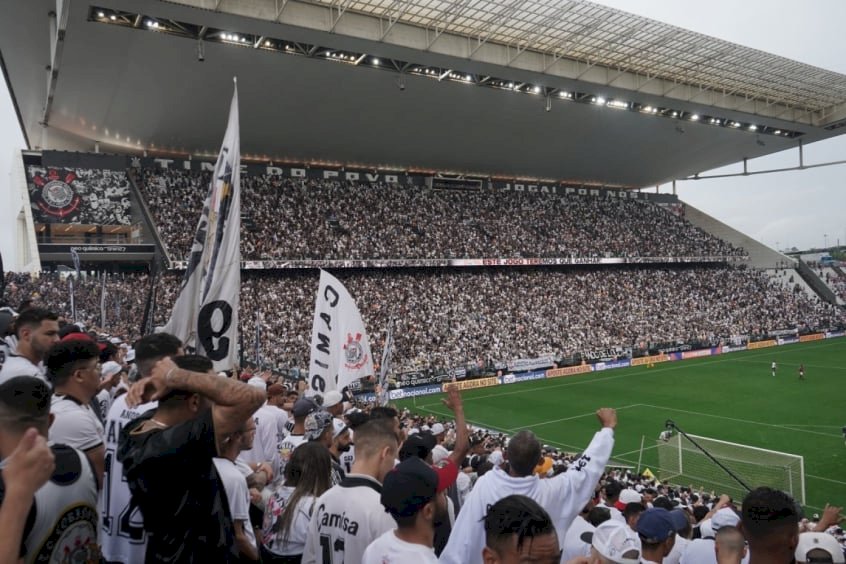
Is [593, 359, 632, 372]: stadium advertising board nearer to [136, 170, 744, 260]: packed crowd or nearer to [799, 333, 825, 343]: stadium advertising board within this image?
[136, 170, 744, 260]: packed crowd

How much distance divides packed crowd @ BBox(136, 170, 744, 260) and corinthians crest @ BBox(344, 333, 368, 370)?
2701cm

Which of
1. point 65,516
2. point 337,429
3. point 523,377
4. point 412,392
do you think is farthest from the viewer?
point 523,377

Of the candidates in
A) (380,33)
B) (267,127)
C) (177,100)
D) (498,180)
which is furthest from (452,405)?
(498,180)

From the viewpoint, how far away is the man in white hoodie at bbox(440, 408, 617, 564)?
13.0 feet

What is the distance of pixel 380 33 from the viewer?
1148 inches

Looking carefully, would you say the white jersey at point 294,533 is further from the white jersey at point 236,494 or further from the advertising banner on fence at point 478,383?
the advertising banner on fence at point 478,383

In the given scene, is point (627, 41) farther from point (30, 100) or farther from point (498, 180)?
point (30, 100)

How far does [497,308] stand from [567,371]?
284 inches

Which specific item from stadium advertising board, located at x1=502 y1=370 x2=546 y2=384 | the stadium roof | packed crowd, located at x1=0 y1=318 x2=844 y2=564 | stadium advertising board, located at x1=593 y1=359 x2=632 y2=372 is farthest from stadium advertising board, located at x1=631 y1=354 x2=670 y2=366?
packed crowd, located at x1=0 y1=318 x2=844 y2=564

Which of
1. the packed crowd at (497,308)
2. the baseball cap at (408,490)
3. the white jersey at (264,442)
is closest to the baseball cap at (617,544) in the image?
the baseball cap at (408,490)

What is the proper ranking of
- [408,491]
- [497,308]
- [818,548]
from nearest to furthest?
1. [408,491]
2. [818,548]
3. [497,308]

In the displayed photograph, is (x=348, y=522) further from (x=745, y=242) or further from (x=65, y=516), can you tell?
(x=745, y=242)

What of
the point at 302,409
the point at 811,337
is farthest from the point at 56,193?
the point at 811,337

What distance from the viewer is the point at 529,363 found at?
36656mm
